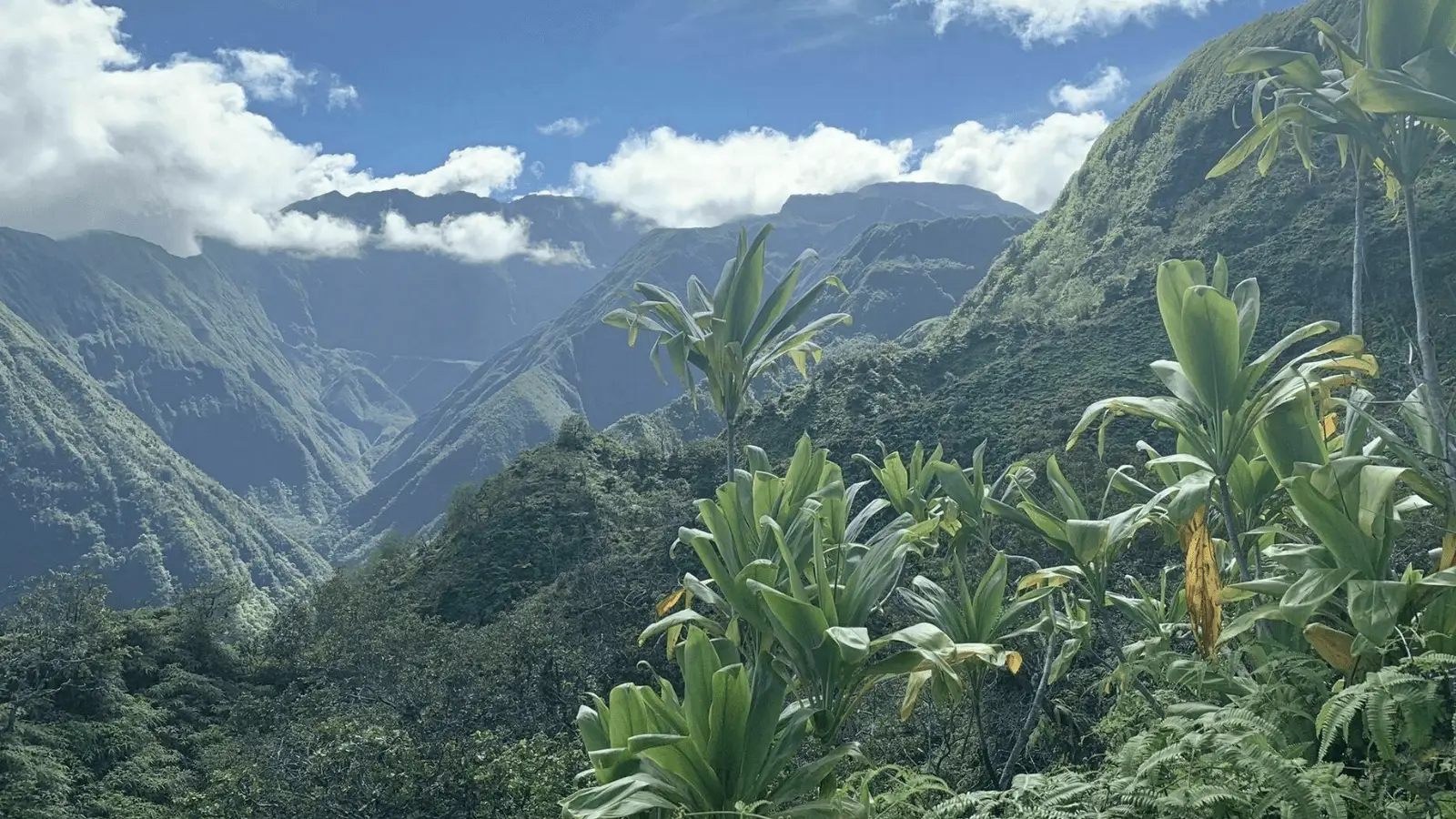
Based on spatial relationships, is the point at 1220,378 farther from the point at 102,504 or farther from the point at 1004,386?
the point at 102,504

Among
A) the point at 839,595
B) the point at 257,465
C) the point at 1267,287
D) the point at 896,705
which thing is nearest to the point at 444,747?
the point at 896,705

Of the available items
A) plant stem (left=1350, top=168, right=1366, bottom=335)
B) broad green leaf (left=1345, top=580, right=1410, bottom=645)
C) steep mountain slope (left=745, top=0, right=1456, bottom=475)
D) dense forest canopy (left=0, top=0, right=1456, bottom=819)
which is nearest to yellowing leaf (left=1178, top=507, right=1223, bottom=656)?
dense forest canopy (left=0, top=0, right=1456, bottom=819)

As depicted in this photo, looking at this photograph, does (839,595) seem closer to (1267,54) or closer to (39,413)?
(1267,54)

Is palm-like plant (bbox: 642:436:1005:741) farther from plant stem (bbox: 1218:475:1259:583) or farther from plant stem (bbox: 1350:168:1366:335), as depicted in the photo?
plant stem (bbox: 1350:168:1366:335)

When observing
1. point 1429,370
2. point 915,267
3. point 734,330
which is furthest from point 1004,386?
point 915,267

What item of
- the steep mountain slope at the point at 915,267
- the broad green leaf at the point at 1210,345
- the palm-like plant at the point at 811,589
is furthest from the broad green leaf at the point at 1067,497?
the steep mountain slope at the point at 915,267

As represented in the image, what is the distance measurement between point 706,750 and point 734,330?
293cm

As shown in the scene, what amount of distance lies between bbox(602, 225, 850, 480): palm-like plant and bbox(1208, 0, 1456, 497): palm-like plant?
7.65 ft

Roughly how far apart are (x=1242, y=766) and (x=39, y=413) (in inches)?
5004

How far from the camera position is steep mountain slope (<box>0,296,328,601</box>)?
94125 millimetres

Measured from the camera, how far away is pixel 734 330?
5.40m

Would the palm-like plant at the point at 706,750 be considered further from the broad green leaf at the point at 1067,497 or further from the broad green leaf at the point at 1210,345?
the broad green leaf at the point at 1210,345

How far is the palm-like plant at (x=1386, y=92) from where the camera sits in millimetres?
3287

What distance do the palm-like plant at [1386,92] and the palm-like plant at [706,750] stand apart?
97.9 inches
